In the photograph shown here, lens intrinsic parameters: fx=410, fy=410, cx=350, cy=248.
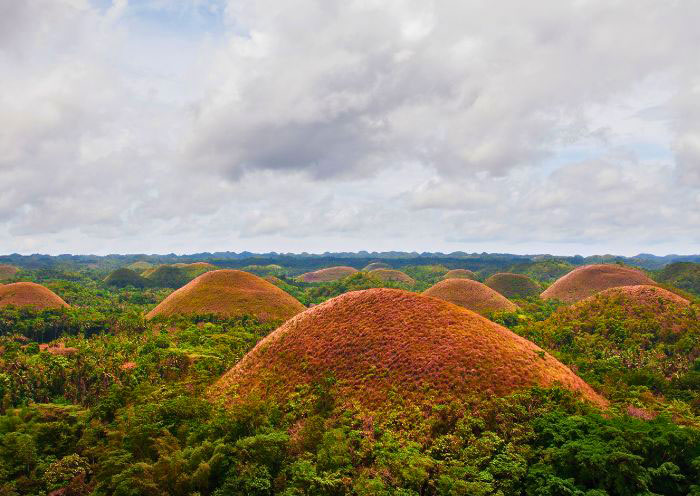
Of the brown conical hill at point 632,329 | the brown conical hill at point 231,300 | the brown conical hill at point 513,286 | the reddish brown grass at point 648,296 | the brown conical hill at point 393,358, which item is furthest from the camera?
the brown conical hill at point 513,286

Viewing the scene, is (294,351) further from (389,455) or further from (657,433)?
(657,433)

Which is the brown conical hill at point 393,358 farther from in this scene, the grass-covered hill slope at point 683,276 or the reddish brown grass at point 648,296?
the grass-covered hill slope at point 683,276

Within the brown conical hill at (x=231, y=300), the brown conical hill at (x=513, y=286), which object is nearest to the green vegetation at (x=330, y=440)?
the brown conical hill at (x=231, y=300)

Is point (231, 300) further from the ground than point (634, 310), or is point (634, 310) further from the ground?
point (634, 310)

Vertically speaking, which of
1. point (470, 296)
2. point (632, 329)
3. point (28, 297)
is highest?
point (28, 297)

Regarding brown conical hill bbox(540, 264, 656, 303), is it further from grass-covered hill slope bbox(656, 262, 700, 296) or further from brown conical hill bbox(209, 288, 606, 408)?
brown conical hill bbox(209, 288, 606, 408)

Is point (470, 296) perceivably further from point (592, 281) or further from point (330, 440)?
point (330, 440)

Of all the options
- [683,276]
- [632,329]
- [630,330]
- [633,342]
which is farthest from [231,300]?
[683,276]

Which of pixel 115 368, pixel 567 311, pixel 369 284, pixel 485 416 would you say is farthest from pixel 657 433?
pixel 369 284
